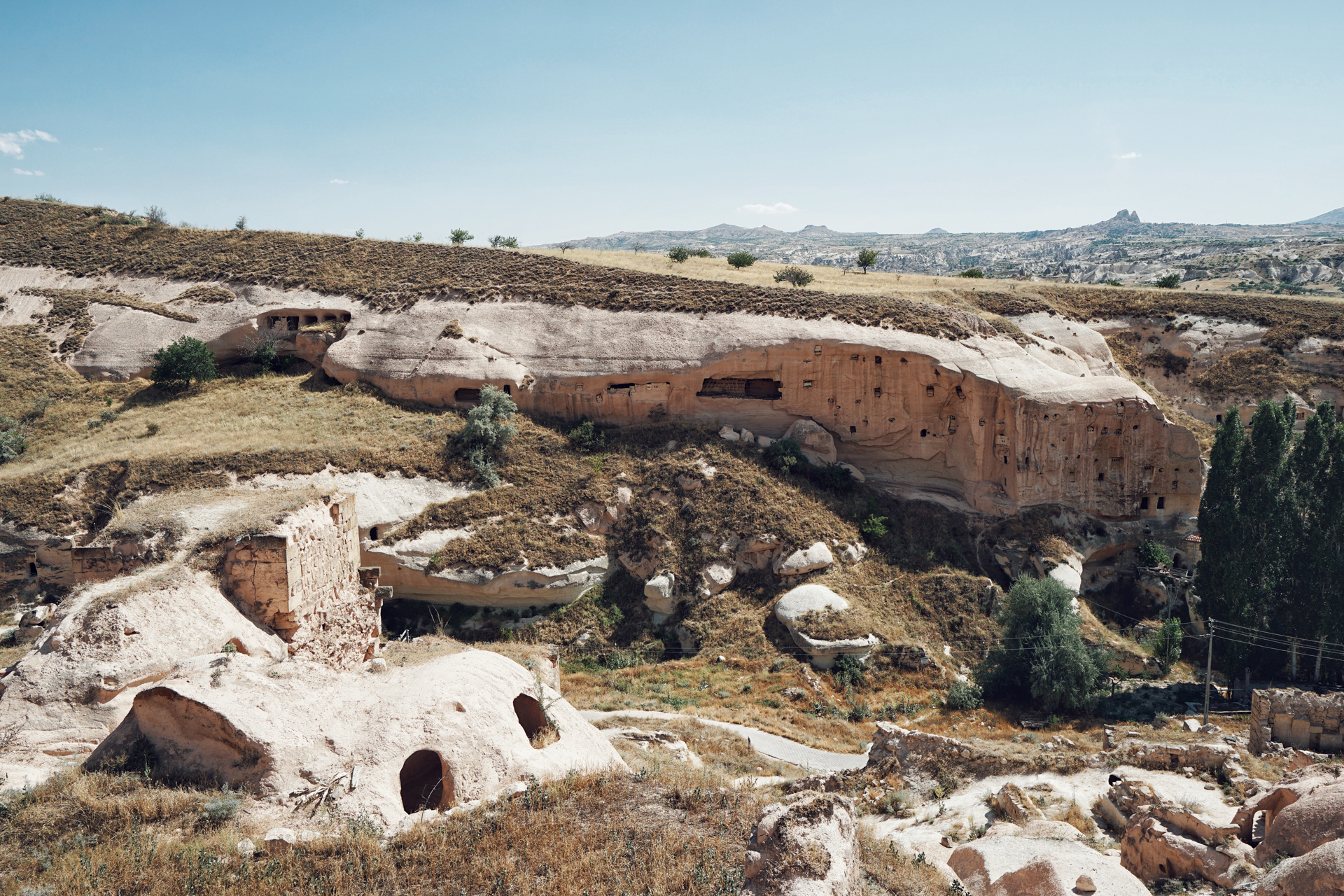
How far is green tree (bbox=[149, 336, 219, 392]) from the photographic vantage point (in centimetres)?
3139

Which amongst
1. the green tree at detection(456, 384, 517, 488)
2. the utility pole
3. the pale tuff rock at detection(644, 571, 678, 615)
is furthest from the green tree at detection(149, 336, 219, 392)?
the utility pole

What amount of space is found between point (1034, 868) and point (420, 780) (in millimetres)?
8817

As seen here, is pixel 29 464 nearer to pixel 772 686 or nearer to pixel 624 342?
pixel 624 342

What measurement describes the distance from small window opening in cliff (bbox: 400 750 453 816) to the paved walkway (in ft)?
21.5

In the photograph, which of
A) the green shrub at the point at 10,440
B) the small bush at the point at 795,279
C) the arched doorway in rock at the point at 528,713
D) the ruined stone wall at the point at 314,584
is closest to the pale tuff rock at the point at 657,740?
the arched doorway in rock at the point at 528,713

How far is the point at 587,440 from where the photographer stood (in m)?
29.0

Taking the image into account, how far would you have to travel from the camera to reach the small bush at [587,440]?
28906 millimetres

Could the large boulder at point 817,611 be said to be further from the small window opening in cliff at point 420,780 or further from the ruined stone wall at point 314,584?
the small window opening in cliff at point 420,780

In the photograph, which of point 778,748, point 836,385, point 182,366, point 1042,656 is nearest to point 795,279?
point 836,385

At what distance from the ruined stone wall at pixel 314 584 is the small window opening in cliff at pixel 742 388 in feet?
47.6

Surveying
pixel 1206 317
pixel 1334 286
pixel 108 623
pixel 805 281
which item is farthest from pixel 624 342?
pixel 1334 286

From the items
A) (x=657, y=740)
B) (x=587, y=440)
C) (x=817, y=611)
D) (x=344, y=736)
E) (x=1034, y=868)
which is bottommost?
(x=657, y=740)

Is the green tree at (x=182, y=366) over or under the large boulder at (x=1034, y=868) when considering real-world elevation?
over

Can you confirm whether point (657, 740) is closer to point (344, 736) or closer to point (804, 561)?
point (344, 736)
